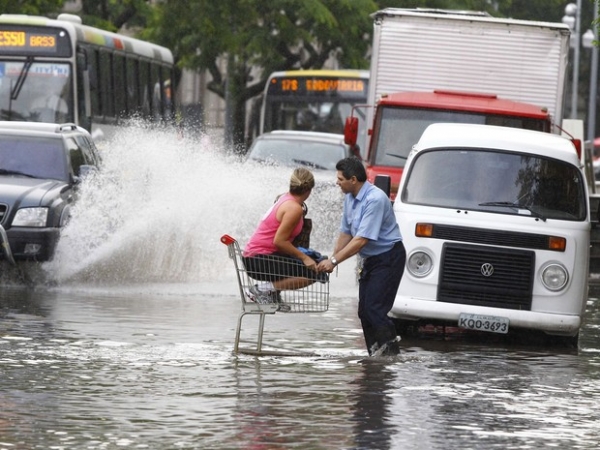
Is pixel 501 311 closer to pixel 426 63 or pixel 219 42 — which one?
pixel 426 63

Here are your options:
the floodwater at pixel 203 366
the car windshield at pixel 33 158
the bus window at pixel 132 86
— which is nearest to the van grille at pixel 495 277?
the floodwater at pixel 203 366

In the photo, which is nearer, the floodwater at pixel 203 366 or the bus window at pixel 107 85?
the floodwater at pixel 203 366

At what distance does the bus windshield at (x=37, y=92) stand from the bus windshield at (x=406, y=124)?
7.20 metres

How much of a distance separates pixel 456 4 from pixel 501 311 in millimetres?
30916

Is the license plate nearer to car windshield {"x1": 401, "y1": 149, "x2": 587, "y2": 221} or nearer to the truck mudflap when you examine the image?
car windshield {"x1": 401, "y1": 149, "x2": 587, "y2": 221}

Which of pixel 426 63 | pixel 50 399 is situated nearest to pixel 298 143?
pixel 426 63

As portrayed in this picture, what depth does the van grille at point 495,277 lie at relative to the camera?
14.0m

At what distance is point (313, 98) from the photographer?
37656mm

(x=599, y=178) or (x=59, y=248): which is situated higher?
(x=59, y=248)

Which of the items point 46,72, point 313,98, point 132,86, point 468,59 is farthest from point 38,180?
point 313,98

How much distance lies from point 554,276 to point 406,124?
7.42 meters

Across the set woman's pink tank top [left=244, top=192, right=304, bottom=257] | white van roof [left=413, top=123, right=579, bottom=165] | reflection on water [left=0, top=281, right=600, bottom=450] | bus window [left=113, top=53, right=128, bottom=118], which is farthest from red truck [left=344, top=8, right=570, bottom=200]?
woman's pink tank top [left=244, top=192, right=304, bottom=257]

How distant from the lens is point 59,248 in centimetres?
1847

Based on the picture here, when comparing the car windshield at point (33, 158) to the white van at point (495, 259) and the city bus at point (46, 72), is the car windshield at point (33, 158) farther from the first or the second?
the city bus at point (46, 72)
